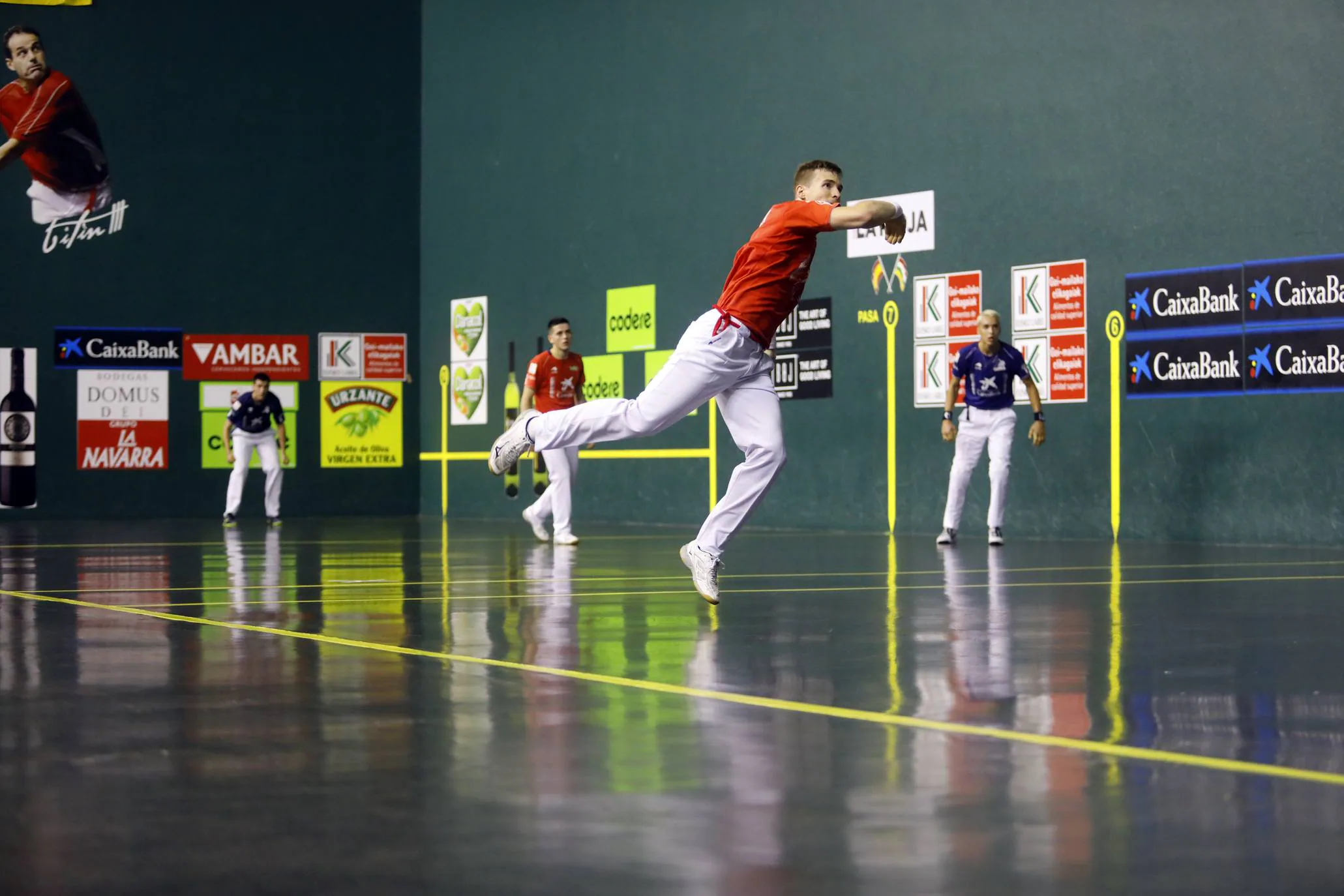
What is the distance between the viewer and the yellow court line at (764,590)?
345 inches

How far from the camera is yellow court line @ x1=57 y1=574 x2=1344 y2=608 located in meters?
8.77

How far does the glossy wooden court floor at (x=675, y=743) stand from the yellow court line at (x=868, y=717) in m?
0.02

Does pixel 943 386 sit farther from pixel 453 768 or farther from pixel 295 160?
pixel 453 768

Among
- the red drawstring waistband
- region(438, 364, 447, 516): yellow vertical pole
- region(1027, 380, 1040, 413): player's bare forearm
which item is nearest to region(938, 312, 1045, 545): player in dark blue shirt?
region(1027, 380, 1040, 413): player's bare forearm

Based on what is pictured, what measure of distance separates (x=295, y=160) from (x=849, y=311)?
27.4ft

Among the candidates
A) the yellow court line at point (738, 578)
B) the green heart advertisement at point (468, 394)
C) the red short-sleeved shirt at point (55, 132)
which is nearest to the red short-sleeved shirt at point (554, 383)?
the yellow court line at point (738, 578)

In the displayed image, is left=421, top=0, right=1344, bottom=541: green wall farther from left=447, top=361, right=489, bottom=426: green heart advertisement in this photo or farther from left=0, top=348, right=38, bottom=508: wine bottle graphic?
left=0, top=348, right=38, bottom=508: wine bottle graphic

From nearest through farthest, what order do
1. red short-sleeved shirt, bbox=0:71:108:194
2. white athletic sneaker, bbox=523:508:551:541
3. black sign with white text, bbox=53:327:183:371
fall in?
white athletic sneaker, bbox=523:508:551:541 → red short-sleeved shirt, bbox=0:71:108:194 → black sign with white text, bbox=53:327:183:371

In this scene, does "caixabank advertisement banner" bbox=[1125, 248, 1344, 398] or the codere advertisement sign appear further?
the codere advertisement sign

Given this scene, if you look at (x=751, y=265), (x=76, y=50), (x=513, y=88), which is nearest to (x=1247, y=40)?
(x=751, y=265)

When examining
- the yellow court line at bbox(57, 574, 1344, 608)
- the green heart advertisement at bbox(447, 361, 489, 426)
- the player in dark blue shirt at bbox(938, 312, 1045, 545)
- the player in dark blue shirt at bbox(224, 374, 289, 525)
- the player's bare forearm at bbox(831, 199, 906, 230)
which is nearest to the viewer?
the player's bare forearm at bbox(831, 199, 906, 230)

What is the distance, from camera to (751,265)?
25.8 ft

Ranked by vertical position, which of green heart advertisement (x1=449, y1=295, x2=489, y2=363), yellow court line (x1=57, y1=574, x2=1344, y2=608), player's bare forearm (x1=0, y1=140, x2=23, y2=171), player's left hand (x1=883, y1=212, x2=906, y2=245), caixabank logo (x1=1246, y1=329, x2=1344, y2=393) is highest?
player's bare forearm (x1=0, y1=140, x2=23, y2=171)

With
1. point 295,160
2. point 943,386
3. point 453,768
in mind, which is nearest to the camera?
point 453,768
